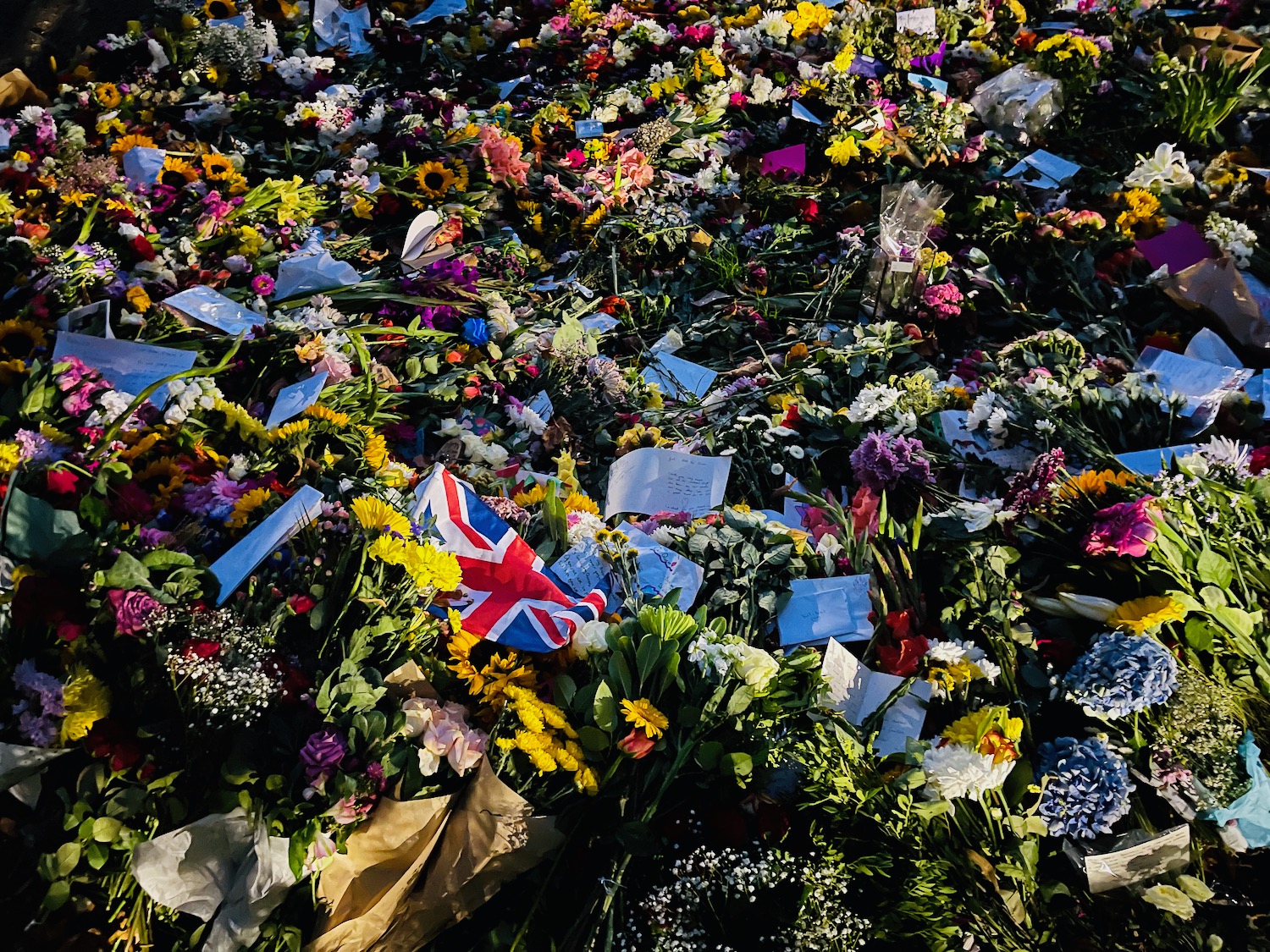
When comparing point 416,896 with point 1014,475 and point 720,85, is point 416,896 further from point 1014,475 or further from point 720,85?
point 720,85

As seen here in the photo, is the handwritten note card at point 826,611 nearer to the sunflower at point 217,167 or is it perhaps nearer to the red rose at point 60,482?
the red rose at point 60,482

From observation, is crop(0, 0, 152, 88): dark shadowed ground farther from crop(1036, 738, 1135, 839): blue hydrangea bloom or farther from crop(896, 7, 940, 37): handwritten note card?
crop(1036, 738, 1135, 839): blue hydrangea bloom

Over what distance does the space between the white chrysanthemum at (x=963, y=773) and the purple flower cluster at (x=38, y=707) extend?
1527mm

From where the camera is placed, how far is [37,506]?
69.0 inches

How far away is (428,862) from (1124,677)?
51.8 inches

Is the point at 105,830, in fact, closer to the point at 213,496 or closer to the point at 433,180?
the point at 213,496

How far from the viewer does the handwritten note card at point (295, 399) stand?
2.33 meters

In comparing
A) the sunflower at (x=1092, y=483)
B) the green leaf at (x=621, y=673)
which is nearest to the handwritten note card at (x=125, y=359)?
the green leaf at (x=621, y=673)

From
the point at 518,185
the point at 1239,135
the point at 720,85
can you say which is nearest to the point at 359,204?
the point at 518,185

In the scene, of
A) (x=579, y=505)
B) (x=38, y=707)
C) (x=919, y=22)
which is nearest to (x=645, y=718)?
(x=579, y=505)

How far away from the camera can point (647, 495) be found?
2.40m

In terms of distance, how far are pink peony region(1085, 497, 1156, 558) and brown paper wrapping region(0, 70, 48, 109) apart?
156 inches

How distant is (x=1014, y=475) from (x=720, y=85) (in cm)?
234

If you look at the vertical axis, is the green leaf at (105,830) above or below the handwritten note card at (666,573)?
above
